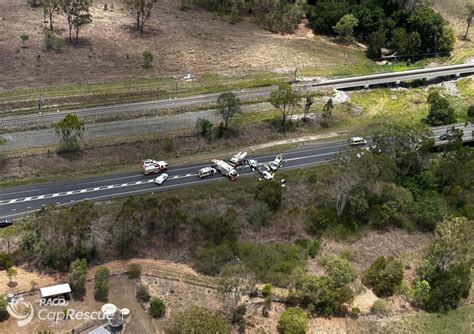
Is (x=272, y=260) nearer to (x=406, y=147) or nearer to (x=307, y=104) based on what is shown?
(x=406, y=147)

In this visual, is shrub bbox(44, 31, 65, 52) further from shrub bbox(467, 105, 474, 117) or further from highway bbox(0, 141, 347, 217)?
shrub bbox(467, 105, 474, 117)

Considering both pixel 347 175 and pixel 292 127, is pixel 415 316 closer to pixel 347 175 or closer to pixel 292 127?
pixel 347 175

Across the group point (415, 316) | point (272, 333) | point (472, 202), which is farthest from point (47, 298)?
point (472, 202)

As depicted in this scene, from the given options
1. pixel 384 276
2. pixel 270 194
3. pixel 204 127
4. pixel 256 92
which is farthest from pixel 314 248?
pixel 256 92

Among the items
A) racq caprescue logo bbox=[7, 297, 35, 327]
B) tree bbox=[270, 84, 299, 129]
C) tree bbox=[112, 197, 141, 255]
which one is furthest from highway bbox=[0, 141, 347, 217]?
racq caprescue logo bbox=[7, 297, 35, 327]

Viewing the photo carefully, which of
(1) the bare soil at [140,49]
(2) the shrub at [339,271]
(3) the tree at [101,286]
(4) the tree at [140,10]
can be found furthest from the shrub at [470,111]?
(3) the tree at [101,286]

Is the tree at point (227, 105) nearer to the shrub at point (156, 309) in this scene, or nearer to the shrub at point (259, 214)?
the shrub at point (259, 214)
